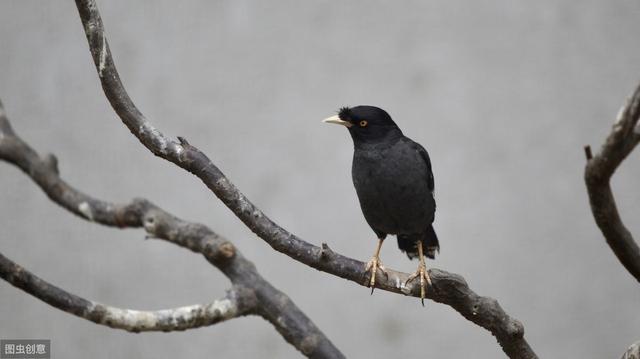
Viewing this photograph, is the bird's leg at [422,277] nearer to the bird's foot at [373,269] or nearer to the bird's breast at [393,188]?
the bird's foot at [373,269]

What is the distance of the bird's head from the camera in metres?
3.09

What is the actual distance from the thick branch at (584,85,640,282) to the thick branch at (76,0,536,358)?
0.58m

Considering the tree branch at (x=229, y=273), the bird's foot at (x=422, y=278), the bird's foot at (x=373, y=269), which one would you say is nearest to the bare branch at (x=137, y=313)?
the tree branch at (x=229, y=273)

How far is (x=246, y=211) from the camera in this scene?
94.2 inches

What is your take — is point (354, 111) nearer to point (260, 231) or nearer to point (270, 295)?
point (260, 231)

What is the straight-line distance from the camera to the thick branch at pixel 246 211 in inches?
90.8

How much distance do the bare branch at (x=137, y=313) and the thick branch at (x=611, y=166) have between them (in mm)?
1034

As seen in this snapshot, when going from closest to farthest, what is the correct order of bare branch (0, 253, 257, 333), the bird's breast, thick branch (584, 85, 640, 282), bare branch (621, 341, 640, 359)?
thick branch (584, 85, 640, 282) < bare branch (0, 253, 257, 333) < bare branch (621, 341, 640, 359) < the bird's breast

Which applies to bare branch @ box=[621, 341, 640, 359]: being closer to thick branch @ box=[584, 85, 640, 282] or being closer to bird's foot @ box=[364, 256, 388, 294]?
thick branch @ box=[584, 85, 640, 282]

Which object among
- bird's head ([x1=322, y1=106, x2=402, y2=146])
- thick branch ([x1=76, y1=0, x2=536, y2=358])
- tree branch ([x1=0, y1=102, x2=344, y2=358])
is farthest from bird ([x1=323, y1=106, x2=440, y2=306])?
tree branch ([x1=0, y1=102, x2=344, y2=358])

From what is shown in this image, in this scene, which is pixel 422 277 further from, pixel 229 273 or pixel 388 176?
pixel 229 273

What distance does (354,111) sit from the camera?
3.09 metres

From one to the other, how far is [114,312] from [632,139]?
1557mm

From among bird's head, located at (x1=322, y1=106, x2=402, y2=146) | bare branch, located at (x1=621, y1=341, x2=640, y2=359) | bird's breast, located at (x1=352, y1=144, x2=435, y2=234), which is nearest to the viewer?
bare branch, located at (x1=621, y1=341, x2=640, y2=359)
